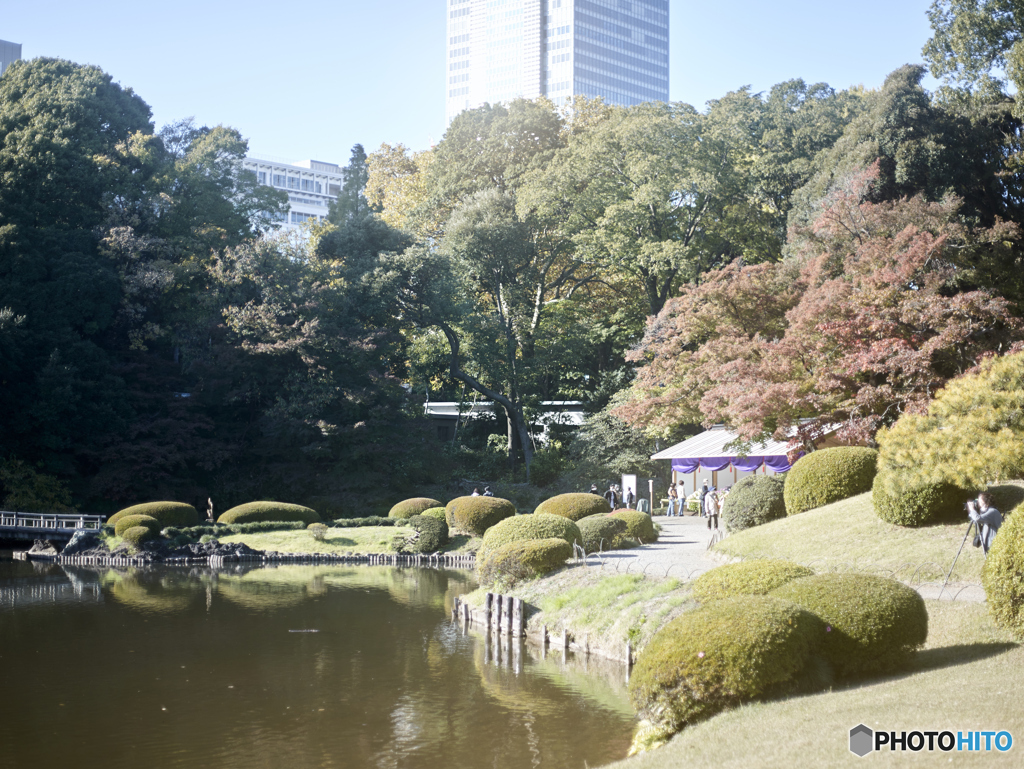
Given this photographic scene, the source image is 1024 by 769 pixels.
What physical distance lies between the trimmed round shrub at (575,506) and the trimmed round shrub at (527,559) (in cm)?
606

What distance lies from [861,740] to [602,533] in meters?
Result: 14.6

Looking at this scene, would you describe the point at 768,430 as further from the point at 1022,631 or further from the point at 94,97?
the point at 94,97

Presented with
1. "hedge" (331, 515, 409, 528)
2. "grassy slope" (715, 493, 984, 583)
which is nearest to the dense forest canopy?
"hedge" (331, 515, 409, 528)

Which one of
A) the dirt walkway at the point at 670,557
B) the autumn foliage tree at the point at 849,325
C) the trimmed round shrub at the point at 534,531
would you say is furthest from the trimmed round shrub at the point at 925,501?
the trimmed round shrub at the point at 534,531

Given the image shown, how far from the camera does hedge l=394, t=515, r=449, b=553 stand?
88.1ft

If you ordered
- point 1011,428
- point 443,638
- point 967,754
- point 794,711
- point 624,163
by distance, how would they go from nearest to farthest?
point 967,754
point 794,711
point 1011,428
point 443,638
point 624,163

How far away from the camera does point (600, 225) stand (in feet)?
121

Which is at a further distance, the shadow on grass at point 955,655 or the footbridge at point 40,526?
the footbridge at point 40,526

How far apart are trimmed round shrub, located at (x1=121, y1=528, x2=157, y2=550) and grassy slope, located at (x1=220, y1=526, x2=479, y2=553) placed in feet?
7.69

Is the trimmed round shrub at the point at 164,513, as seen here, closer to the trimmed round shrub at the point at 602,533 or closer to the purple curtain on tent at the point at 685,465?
the trimmed round shrub at the point at 602,533

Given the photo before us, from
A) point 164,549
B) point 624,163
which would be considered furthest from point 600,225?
point 164,549

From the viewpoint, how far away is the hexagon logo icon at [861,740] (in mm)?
6344

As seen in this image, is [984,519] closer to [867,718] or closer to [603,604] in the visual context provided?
[603,604]

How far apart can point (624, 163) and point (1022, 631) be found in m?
30.9
